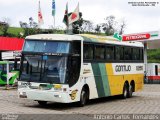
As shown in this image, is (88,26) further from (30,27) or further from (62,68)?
(62,68)

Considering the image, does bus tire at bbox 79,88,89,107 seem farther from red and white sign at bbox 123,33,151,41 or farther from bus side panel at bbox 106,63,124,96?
red and white sign at bbox 123,33,151,41

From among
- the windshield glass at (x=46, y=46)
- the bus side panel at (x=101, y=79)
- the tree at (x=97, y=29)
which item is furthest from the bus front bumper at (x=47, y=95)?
the tree at (x=97, y=29)

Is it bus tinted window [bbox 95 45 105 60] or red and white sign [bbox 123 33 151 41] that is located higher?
red and white sign [bbox 123 33 151 41]

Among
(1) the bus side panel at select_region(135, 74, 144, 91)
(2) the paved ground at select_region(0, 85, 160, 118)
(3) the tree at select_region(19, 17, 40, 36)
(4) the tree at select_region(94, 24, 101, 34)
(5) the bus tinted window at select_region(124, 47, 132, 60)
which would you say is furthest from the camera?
(4) the tree at select_region(94, 24, 101, 34)

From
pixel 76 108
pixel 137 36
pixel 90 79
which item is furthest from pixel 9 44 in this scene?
pixel 76 108

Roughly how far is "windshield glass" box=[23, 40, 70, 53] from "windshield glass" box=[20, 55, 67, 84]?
0.28m

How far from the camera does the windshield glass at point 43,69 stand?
1805cm

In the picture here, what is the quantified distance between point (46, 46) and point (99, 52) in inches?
134

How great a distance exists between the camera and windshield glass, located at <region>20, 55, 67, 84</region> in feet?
59.2

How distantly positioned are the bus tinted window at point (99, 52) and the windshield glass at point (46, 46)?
2.66 m

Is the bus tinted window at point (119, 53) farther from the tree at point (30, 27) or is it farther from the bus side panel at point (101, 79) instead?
the tree at point (30, 27)

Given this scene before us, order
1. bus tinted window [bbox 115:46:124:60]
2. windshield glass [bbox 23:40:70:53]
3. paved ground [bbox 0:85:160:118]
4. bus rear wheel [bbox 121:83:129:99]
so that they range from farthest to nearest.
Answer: bus rear wheel [bbox 121:83:129:99], bus tinted window [bbox 115:46:124:60], windshield glass [bbox 23:40:70:53], paved ground [bbox 0:85:160:118]

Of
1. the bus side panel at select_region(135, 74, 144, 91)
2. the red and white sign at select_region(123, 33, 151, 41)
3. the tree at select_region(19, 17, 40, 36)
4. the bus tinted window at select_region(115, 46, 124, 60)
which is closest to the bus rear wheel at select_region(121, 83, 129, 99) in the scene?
the bus side panel at select_region(135, 74, 144, 91)

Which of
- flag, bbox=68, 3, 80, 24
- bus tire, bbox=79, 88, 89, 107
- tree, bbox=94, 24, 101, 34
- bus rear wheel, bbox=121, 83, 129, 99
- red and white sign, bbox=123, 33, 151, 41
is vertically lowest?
bus rear wheel, bbox=121, 83, 129, 99
